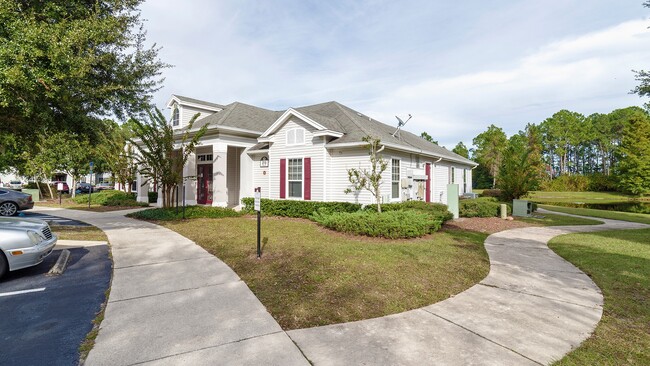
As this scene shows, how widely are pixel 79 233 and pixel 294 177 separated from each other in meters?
8.50

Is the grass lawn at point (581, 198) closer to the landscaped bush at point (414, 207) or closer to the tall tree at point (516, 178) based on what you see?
the tall tree at point (516, 178)

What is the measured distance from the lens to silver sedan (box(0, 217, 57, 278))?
17.2ft

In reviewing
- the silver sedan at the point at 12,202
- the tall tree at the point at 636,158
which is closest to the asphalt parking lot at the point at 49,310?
the silver sedan at the point at 12,202

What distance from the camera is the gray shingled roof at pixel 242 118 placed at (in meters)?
17.0

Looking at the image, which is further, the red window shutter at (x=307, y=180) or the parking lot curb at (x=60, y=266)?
the red window shutter at (x=307, y=180)

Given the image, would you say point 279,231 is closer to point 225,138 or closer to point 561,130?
point 225,138

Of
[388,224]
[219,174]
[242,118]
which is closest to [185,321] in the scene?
[388,224]

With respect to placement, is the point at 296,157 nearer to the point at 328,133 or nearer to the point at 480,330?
the point at 328,133

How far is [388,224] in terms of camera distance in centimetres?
906

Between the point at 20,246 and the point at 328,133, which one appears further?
the point at 328,133

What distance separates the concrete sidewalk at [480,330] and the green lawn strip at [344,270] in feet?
1.07

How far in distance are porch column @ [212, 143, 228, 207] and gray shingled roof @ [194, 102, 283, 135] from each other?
1312 mm

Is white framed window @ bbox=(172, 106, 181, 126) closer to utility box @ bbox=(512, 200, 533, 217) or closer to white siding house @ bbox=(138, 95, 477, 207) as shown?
white siding house @ bbox=(138, 95, 477, 207)

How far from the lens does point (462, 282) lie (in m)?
5.38
